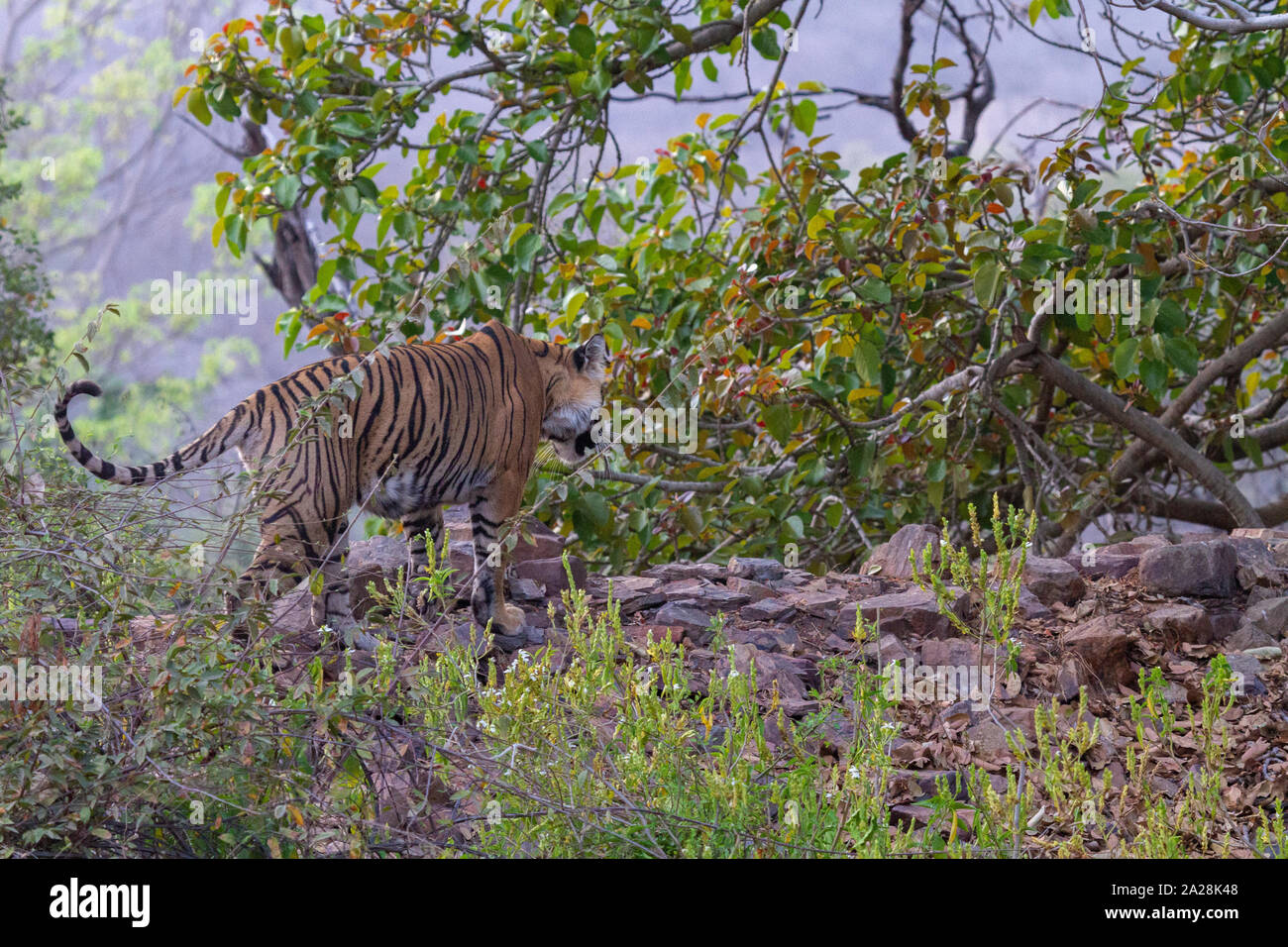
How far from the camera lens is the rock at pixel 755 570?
4.68 meters

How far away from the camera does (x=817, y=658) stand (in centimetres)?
386

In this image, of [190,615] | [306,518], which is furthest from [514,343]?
[190,615]

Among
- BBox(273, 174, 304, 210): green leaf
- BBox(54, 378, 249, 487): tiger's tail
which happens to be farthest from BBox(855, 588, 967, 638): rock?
BBox(273, 174, 304, 210): green leaf

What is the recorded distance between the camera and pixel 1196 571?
4.25 m

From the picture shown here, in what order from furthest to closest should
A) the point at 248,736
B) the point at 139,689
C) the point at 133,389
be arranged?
the point at 133,389, the point at 139,689, the point at 248,736

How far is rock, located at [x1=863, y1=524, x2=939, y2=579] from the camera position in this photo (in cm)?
454

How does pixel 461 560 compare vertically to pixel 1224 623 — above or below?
above

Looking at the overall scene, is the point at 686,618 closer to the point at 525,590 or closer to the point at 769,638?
the point at 769,638

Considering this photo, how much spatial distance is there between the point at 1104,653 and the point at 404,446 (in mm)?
2265

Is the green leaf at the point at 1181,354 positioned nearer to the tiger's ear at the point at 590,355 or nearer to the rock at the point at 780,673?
the rock at the point at 780,673

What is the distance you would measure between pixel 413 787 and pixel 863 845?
989mm

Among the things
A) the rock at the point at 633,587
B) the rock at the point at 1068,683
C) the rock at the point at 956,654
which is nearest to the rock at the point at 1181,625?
the rock at the point at 1068,683

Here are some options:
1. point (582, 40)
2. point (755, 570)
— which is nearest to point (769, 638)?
point (755, 570)
